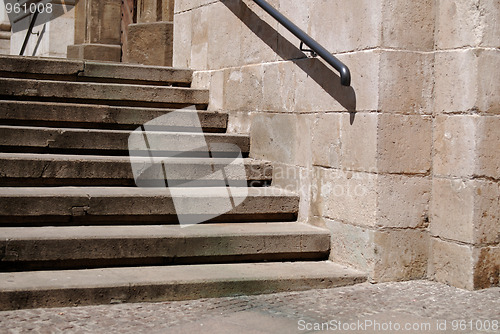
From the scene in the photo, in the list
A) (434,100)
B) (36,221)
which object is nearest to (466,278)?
(434,100)

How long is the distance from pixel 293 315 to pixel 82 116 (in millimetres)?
2596

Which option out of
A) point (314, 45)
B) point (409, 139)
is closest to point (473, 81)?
point (409, 139)

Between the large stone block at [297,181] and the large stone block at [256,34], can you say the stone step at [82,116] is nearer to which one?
the large stone block at [256,34]

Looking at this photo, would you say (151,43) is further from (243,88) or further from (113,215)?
(113,215)

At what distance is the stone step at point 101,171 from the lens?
14.6 ft

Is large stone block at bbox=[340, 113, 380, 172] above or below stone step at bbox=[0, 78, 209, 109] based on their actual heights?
below

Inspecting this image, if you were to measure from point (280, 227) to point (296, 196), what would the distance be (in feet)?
1.20

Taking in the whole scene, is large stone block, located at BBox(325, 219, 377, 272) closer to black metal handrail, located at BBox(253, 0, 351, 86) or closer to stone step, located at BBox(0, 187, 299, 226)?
stone step, located at BBox(0, 187, 299, 226)

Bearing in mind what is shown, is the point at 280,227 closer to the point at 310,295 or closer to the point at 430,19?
the point at 310,295

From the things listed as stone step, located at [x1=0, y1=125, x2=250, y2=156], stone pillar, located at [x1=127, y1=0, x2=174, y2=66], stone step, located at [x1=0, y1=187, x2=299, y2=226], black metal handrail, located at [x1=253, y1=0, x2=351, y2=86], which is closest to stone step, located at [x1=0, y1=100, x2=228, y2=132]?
stone step, located at [x1=0, y1=125, x2=250, y2=156]

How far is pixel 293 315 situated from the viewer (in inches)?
139

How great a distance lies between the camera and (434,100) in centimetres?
437

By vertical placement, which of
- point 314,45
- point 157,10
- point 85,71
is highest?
point 157,10

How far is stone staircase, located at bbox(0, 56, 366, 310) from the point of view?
374 centimetres
